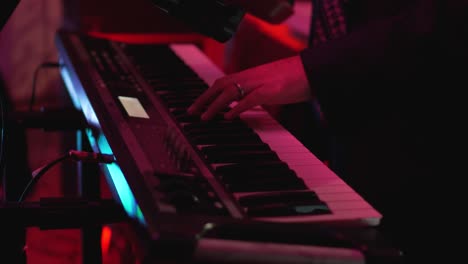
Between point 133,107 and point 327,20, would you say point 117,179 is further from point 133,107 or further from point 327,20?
point 327,20

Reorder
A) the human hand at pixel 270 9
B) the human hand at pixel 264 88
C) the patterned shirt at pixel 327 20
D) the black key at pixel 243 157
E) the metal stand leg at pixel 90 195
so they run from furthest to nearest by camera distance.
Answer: the human hand at pixel 270 9, the patterned shirt at pixel 327 20, the metal stand leg at pixel 90 195, the human hand at pixel 264 88, the black key at pixel 243 157

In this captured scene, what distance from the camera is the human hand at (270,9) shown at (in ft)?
5.74

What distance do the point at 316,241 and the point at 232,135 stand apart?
0.39 meters

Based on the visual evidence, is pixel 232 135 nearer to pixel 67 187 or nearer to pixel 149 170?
pixel 149 170

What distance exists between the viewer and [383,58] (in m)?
1.06

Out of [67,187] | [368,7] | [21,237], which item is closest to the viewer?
[21,237]

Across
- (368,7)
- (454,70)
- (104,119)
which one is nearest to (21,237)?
(104,119)

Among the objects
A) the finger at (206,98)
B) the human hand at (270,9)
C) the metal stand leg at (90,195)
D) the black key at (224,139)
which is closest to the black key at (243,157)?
the black key at (224,139)

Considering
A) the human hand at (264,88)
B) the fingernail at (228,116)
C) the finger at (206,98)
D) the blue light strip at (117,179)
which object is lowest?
the blue light strip at (117,179)

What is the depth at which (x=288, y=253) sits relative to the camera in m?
0.66

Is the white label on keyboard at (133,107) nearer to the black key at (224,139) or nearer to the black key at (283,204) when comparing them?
the black key at (224,139)

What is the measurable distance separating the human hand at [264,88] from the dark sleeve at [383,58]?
2 cm

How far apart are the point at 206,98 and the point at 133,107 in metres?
0.13

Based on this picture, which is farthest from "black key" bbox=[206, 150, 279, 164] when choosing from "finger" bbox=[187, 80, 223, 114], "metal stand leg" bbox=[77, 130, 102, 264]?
"metal stand leg" bbox=[77, 130, 102, 264]
